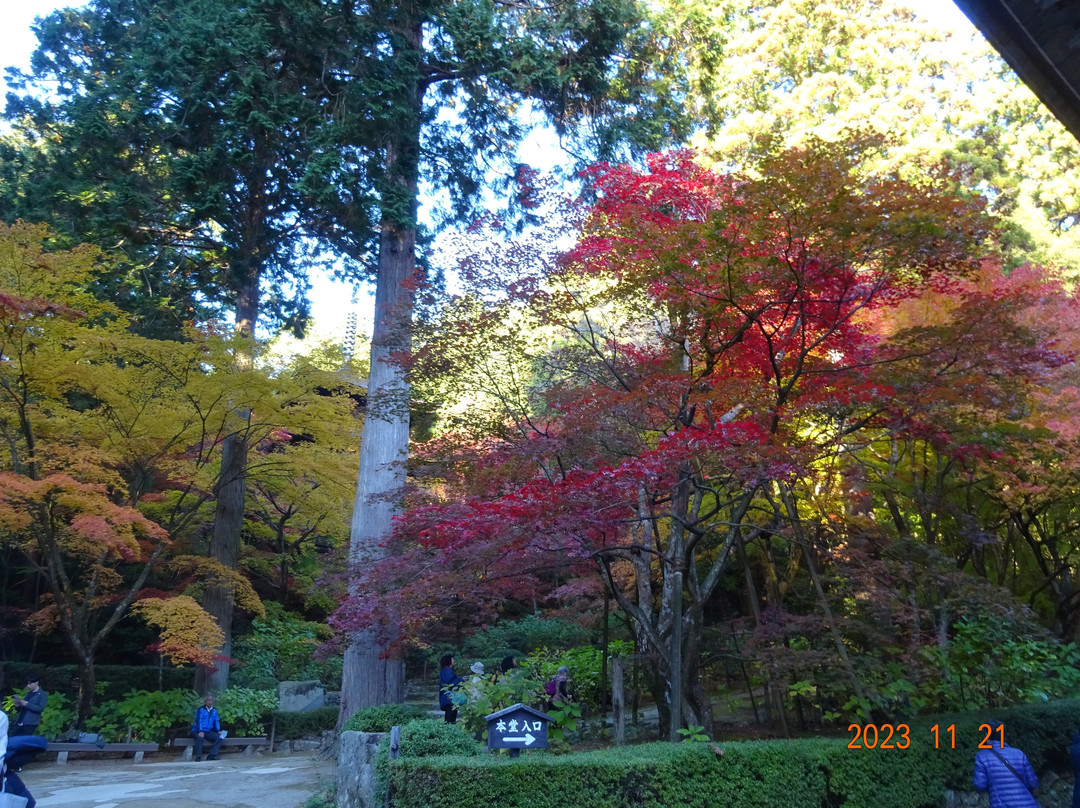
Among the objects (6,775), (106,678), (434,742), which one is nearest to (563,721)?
(434,742)

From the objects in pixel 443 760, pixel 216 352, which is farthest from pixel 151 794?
pixel 216 352

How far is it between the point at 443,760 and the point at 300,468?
28.0ft

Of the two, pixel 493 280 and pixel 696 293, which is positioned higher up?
pixel 493 280

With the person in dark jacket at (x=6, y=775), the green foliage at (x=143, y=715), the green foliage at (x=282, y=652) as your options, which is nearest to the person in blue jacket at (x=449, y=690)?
the person in dark jacket at (x=6, y=775)

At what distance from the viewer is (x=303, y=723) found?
14.8m

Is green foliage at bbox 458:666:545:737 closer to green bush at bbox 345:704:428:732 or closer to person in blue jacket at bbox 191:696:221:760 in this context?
green bush at bbox 345:704:428:732

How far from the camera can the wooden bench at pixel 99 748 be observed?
1176 cm

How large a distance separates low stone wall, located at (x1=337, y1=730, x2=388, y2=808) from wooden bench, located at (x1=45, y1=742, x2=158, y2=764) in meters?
7.10

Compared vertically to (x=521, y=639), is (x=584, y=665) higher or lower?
lower

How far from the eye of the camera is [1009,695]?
8.36m

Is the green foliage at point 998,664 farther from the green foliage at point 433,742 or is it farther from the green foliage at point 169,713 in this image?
the green foliage at point 169,713

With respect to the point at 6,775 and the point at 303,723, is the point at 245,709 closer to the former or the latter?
the point at 303,723

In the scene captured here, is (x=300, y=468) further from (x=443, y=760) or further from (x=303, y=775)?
(x=443, y=760)
